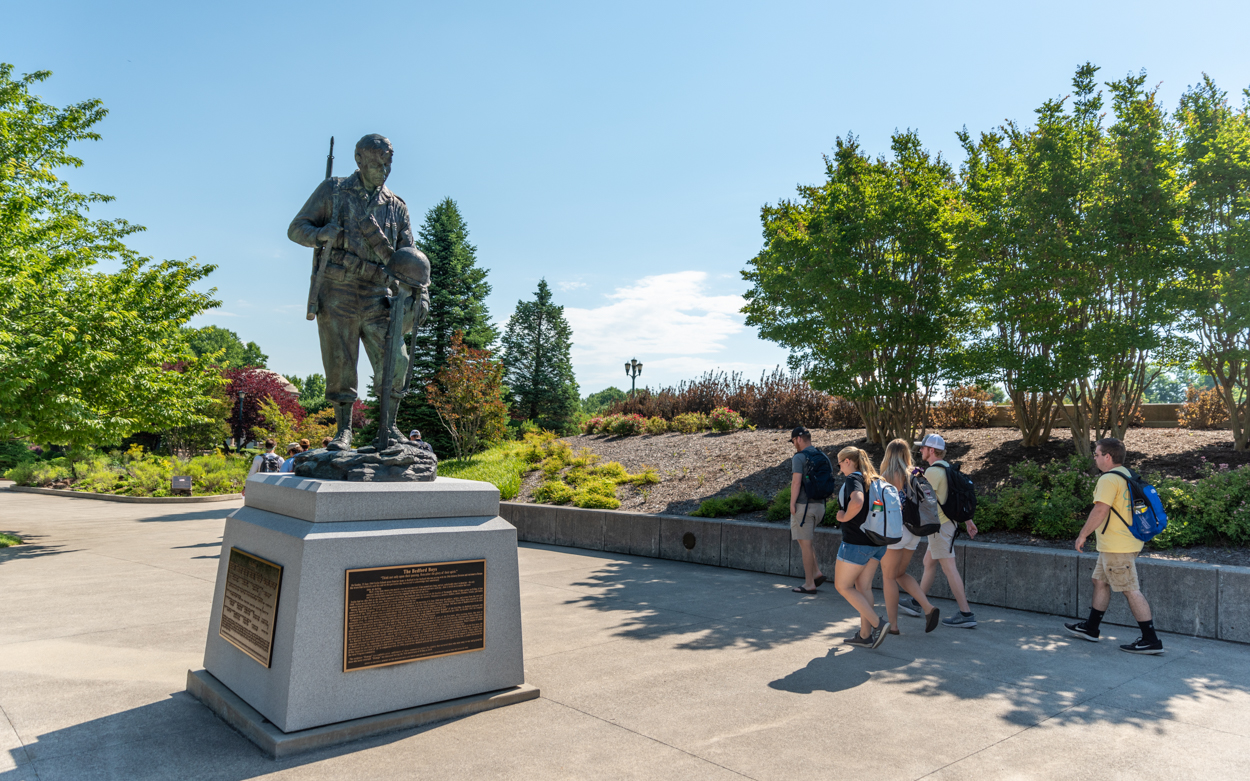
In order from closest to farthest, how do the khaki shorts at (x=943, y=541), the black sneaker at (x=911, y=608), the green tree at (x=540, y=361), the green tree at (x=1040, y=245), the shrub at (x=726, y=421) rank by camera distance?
the khaki shorts at (x=943, y=541), the black sneaker at (x=911, y=608), the green tree at (x=1040, y=245), the shrub at (x=726, y=421), the green tree at (x=540, y=361)

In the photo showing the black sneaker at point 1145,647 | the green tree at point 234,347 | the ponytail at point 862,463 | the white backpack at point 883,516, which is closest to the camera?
the white backpack at point 883,516

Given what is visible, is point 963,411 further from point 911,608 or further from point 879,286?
point 911,608

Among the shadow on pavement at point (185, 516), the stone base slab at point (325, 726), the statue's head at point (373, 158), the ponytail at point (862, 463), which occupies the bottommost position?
the shadow on pavement at point (185, 516)

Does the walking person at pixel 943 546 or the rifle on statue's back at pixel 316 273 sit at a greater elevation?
the rifle on statue's back at pixel 316 273

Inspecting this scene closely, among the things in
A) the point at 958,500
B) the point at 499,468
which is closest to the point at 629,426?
the point at 499,468

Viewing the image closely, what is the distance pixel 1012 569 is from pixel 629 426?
13.6 m

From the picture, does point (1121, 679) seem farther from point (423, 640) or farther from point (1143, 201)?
point (1143, 201)

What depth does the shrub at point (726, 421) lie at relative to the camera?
18.1m

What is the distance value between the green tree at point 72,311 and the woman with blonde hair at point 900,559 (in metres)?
11.8

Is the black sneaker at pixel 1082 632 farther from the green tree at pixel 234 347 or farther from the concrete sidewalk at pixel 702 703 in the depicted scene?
the green tree at pixel 234 347

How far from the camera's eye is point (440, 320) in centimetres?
3033

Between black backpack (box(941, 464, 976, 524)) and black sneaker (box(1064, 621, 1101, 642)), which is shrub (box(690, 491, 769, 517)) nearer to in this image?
black backpack (box(941, 464, 976, 524))

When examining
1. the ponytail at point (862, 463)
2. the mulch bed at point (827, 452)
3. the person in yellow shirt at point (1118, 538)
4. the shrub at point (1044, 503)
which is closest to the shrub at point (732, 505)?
the mulch bed at point (827, 452)

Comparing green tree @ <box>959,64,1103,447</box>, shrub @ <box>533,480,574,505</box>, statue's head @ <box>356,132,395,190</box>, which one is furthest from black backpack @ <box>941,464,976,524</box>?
shrub @ <box>533,480,574,505</box>
